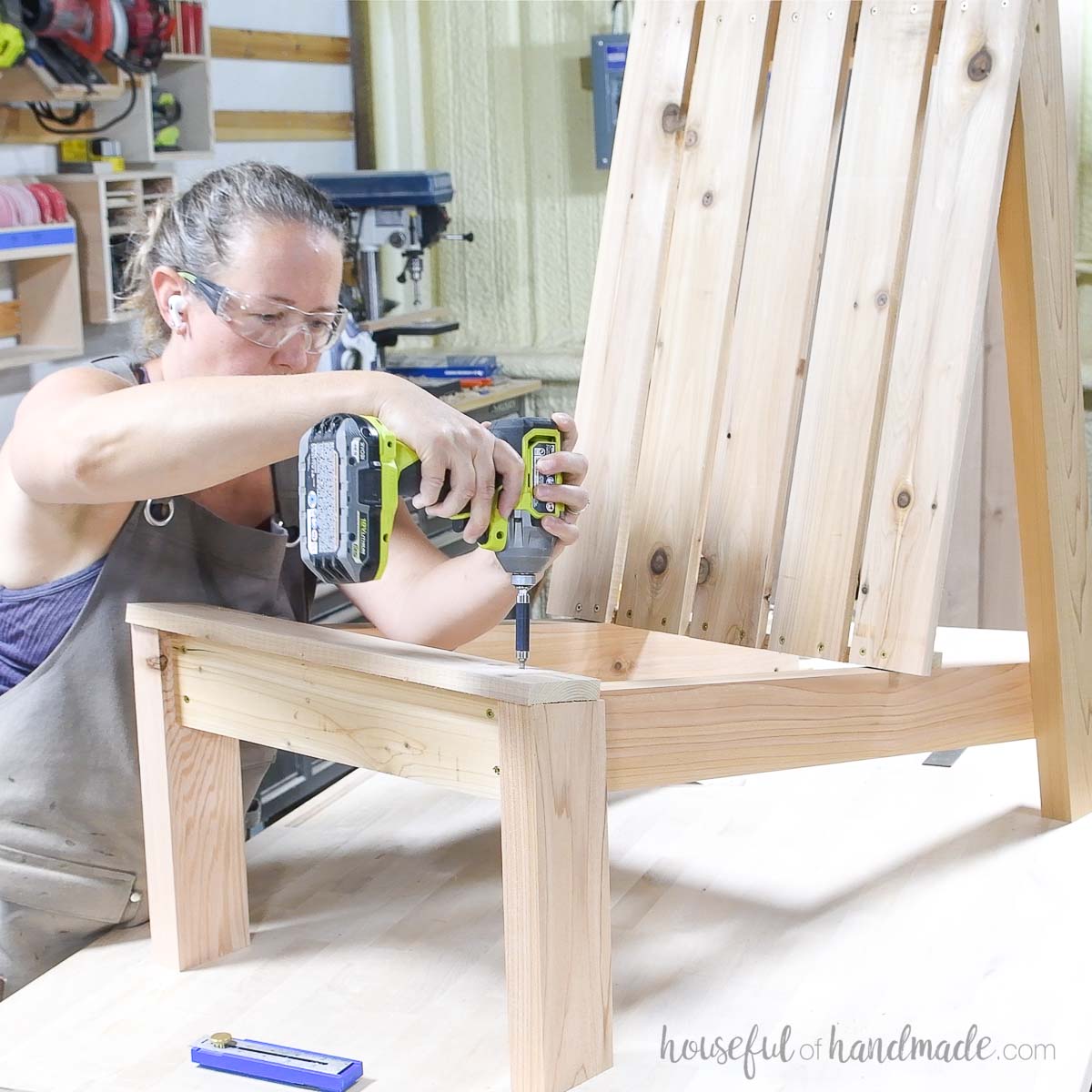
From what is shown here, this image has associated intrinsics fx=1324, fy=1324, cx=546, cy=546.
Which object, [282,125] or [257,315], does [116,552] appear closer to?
[257,315]

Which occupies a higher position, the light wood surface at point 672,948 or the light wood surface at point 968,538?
the light wood surface at point 968,538

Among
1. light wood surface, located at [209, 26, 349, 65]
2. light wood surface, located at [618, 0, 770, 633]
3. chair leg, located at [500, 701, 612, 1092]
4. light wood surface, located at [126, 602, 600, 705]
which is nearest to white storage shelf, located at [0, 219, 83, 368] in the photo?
light wood surface, located at [209, 26, 349, 65]

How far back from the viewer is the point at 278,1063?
1.22m

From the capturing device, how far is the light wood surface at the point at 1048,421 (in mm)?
1620

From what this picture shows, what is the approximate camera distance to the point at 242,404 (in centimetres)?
127

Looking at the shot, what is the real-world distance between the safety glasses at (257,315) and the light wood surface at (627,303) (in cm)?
47

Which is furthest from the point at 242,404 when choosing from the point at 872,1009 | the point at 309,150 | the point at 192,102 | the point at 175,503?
the point at 309,150

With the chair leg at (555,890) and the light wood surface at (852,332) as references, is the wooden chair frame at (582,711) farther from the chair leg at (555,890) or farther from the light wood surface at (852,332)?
the light wood surface at (852,332)

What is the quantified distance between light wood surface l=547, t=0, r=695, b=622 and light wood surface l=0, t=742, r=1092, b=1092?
0.36 m

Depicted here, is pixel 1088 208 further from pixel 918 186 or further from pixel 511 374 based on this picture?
pixel 918 186

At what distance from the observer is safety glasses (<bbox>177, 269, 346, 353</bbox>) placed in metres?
1.54

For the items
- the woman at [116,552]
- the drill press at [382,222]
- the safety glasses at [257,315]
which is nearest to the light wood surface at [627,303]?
the woman at [116,552]

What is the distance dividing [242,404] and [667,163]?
87cm

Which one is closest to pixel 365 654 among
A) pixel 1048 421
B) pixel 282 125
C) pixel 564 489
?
pixel 564 489
